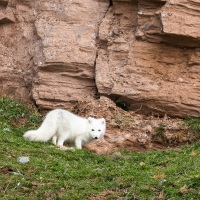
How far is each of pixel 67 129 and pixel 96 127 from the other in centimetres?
70

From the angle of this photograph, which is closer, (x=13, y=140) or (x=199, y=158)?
(x=199, y=158)

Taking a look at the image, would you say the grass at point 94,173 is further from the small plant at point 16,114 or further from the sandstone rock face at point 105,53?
the sandstone rock face at point 105,53

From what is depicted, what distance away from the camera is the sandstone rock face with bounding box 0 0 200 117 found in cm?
1465

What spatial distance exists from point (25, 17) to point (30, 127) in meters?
3.86

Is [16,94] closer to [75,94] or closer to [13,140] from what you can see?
[75,94]

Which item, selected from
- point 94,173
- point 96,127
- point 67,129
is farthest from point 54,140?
point 94,173

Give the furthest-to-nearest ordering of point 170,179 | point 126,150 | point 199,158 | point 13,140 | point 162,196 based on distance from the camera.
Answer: point 126,150 < point 13,140 < point 199,158 < point 170,179 < point 162,196

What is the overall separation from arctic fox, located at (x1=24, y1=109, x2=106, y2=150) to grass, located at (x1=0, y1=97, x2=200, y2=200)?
28 centimetres

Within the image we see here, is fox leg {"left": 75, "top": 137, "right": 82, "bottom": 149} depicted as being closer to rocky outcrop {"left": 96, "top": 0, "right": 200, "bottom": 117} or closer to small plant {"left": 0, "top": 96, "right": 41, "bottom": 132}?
small plant {"left": 0, "top": 96, "right": 41, "bottom": 132}

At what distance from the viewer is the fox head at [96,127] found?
13541mm

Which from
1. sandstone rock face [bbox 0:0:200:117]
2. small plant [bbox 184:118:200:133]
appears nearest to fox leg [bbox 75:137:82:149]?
sandstone rock face [bbox 0:0:200:117]

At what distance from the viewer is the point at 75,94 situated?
15.7 meters

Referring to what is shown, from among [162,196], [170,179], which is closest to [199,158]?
[170,179]

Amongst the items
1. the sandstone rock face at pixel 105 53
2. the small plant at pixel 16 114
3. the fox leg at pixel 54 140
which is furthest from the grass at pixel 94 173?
the sandstone rock face at pixel 105 53
